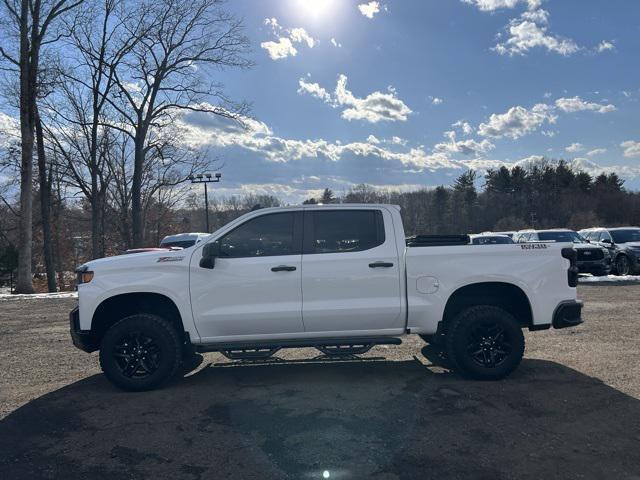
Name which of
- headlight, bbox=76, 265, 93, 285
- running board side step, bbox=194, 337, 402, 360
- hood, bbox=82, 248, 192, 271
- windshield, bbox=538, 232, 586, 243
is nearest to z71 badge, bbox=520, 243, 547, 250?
running board side step, bbox=194, 337, 402, 360

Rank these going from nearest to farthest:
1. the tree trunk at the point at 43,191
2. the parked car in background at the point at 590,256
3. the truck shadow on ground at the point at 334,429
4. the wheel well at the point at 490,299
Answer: the truck shadow on ground at the point at 334,429
the wheel well at the point at 490,299
the parked car in background at the point at 590,256
the tree trunk at the point at 43,191

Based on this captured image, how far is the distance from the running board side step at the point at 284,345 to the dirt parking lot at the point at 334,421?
0.40m

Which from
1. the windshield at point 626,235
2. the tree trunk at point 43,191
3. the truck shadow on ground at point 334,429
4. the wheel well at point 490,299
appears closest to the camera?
the truck shadow on ground at point 334,429

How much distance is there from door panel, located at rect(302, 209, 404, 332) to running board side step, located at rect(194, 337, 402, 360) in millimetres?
124

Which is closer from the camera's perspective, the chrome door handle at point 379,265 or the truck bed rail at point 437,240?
the chrome door handle at point 379,265

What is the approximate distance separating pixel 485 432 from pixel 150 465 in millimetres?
2712

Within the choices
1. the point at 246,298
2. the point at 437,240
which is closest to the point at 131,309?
the point at 246,298

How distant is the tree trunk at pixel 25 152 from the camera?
20203mm

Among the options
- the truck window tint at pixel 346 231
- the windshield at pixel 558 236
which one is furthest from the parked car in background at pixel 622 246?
the truck window tint at pixel 346 231

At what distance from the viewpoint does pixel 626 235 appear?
1864 cm

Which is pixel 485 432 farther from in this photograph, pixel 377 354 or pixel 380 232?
pixel 377 354

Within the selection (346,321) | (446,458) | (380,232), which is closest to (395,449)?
(446,458)

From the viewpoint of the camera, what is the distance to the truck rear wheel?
534cm

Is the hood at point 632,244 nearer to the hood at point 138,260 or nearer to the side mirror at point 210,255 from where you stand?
the side mirror at point 210,255
